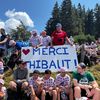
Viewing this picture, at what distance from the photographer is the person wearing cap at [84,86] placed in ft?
38.7

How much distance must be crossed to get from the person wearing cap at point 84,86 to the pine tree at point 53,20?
74908 mm

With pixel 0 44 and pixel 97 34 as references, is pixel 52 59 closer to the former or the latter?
pixel 0 44

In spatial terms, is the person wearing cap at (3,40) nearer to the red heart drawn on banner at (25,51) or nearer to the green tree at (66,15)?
the red heart drawn on banner at (25,51)

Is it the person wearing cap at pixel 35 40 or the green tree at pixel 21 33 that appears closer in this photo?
the person wearing cap at pixel 35 40

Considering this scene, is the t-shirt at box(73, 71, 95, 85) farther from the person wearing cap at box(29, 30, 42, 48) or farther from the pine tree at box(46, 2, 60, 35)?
the pine tree at box(46, 2, 60, 35)

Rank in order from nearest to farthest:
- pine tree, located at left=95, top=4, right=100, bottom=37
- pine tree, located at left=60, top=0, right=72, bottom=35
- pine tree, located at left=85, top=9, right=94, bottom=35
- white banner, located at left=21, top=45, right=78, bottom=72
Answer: white banner, located at left=21, top=45, right=78, bottom=72
pine tree, located at left=60, top=0, right=72, bottom=35
pine tree, located at left=95, top=4, right=100, bottom=37
pine tree, located at left=85, top=9, right=94, bottom=35

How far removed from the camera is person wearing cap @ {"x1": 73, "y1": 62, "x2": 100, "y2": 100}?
11797 millimetres

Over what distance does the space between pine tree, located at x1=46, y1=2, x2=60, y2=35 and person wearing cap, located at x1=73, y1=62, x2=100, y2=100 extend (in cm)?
7491

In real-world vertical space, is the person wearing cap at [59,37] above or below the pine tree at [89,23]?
below

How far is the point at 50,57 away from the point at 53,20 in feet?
256

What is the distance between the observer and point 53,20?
94.4 m

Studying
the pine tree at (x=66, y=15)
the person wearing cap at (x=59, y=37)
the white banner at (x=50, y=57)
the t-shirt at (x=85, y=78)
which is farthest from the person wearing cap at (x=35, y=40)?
the pine tree at (x=66, y=15)

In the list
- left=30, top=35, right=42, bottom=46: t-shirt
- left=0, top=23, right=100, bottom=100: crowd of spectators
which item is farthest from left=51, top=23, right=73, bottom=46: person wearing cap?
left=0, top=23, right=100, bottom=100: crowd of spectators

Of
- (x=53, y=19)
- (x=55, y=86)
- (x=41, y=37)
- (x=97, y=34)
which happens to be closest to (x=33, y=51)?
(x=41, y=37)
